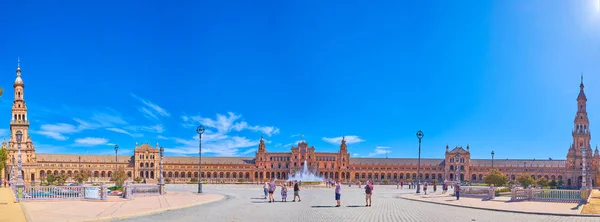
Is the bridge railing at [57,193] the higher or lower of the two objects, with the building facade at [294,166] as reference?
higher

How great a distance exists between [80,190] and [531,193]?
33603 millimetres

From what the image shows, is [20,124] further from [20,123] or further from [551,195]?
[551,195]

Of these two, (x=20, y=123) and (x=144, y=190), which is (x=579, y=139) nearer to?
(x=144, y=190)

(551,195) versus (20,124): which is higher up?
(20,124)

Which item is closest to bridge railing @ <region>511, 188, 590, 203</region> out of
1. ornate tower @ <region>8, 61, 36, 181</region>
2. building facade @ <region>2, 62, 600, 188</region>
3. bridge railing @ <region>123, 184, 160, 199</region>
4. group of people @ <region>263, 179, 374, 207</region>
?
group of people @ <region>263, 179, 374, 207</region>

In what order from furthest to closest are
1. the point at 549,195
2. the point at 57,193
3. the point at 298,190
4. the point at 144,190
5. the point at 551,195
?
the point at 144,190 < the point at 549,195 < the point at 551,195 < the point at 298,190 < the point at 57,193

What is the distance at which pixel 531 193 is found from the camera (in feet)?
126

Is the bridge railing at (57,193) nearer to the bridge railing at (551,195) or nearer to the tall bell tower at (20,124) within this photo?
the bridge railing at (551,195)

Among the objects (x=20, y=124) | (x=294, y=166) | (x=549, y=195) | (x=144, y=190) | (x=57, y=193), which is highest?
(x=20, y=124)

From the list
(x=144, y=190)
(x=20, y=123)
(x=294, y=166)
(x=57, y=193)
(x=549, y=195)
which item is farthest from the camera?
(x=294, y=166)

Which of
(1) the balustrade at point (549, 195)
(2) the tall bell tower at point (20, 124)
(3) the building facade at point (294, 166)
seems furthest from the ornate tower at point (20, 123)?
(1) the balustrade at point (549, 195)

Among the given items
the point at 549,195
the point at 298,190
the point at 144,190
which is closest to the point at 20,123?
the point at 144,190

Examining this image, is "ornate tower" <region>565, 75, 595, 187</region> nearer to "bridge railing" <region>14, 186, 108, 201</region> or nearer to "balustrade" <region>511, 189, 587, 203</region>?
"balustrade" <region>511, 189, 587, 203</region>

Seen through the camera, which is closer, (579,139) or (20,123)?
(20,123)
